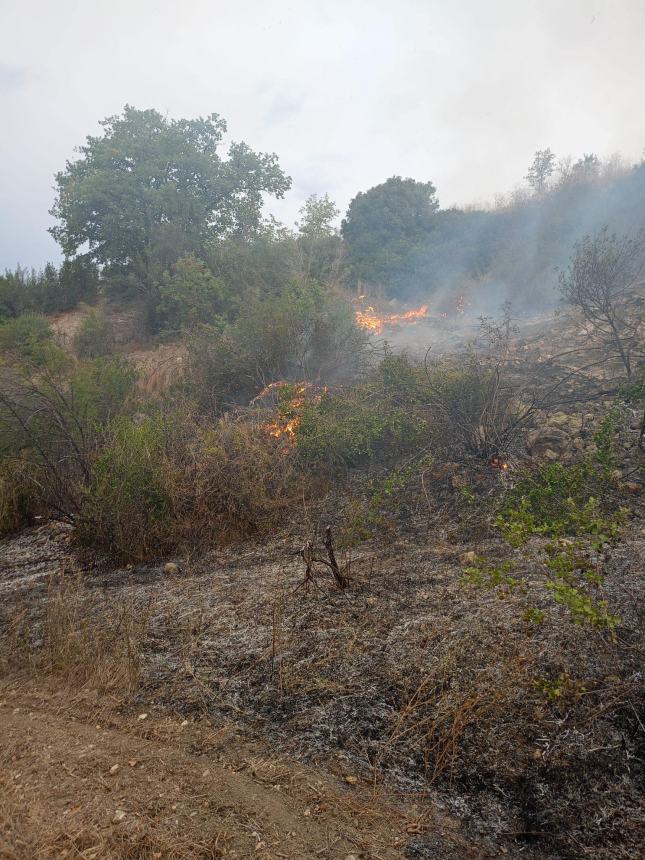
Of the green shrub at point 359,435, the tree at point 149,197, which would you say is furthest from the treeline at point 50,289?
the green shrub at point 359,435

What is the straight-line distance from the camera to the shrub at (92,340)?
12.6 meters

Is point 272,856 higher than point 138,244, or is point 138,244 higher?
point 138,244

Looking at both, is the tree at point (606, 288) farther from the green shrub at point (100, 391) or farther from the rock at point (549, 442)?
the green shrub at point (100, 391)

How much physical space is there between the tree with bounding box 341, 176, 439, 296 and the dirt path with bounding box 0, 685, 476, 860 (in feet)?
50.7

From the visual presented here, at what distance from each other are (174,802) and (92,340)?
12.4m

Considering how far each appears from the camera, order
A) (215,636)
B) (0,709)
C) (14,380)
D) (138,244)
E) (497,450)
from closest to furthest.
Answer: (0,709)
(215,636)
(497,450)
(14,380)
(138,244)

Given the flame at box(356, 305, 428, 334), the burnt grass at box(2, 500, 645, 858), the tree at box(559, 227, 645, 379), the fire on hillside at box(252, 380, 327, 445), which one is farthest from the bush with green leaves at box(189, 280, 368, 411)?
the burnt grass at box(2, 500, 645, 858)

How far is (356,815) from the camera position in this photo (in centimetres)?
208

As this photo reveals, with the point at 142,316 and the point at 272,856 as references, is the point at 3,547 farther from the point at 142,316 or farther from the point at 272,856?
the point at 142,316

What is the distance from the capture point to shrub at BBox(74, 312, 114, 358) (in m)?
12.6

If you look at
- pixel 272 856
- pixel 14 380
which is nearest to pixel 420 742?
pixel 272 856

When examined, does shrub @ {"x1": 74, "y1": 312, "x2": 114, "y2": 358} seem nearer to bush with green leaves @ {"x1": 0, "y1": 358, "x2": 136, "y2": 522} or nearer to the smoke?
bush with green leaves @ {"x1": 0, "y1": 358, "x2": 136, "y2": 522}

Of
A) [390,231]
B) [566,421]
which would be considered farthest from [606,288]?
[390,231]

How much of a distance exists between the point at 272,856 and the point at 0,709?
2.08 metres
